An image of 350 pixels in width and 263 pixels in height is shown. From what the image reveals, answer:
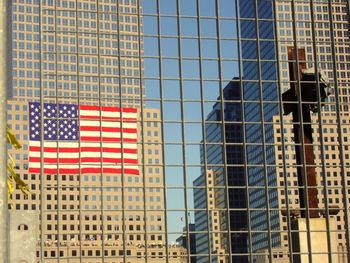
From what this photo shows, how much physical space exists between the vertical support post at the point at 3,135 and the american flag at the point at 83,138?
26471 mm

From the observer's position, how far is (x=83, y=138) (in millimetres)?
30875

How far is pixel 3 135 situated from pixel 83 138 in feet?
90.2

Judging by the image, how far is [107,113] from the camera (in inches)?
1230

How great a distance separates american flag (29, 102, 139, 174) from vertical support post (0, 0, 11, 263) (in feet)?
86.8

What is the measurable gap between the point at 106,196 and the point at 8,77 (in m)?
193

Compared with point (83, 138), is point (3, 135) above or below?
below

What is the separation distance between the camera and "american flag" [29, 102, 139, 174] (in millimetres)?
30344

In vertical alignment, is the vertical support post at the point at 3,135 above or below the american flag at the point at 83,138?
below

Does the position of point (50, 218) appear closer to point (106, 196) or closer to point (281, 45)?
point (106, 196)

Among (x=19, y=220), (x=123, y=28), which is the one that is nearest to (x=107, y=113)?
(x=19, y=220)

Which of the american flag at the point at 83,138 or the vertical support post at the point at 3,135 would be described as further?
the american flag at the point at 83,138

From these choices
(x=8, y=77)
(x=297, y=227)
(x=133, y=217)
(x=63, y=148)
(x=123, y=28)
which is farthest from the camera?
(x=123, y=28)

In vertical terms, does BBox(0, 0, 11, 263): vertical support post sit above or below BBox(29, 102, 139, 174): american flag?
below

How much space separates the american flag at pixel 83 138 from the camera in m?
30.3
